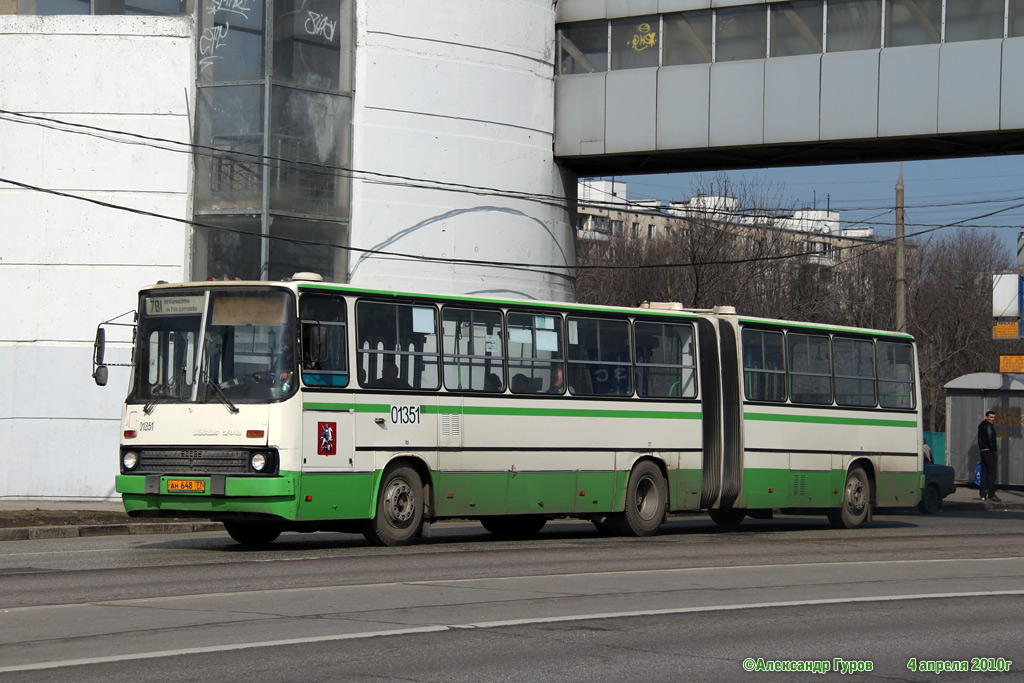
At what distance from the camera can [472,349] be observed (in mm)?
17266

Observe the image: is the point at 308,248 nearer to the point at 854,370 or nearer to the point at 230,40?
the point at 230,40

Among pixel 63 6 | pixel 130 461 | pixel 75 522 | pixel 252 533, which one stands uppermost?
pixel 63 6

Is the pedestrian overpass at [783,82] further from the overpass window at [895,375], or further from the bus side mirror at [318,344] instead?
the bus side mirror at [318,344]

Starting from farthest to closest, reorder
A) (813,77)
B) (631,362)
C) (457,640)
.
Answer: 1. (813,77)
2. (631,362)
3. (457,640)

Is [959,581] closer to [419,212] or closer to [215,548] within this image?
[215,548]

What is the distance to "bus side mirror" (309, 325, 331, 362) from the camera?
15.3 metres

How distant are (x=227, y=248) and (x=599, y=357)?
901 cm

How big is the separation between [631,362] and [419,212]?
326 inches

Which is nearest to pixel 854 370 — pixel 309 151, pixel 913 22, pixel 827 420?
pixel 827 420

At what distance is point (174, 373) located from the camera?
1559 cm

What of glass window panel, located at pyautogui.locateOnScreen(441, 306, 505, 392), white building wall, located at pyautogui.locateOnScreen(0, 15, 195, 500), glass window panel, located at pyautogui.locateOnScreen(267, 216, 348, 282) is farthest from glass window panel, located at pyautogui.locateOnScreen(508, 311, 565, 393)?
white building wall, located at pyautogui.locateOnScreen(0, 15, 195, 500)

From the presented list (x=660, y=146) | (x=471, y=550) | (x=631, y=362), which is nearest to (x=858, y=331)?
(x=631, y=362)

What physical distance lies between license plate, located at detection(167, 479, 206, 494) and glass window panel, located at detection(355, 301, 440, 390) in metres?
2.19

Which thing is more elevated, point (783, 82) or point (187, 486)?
point (783, 82)
